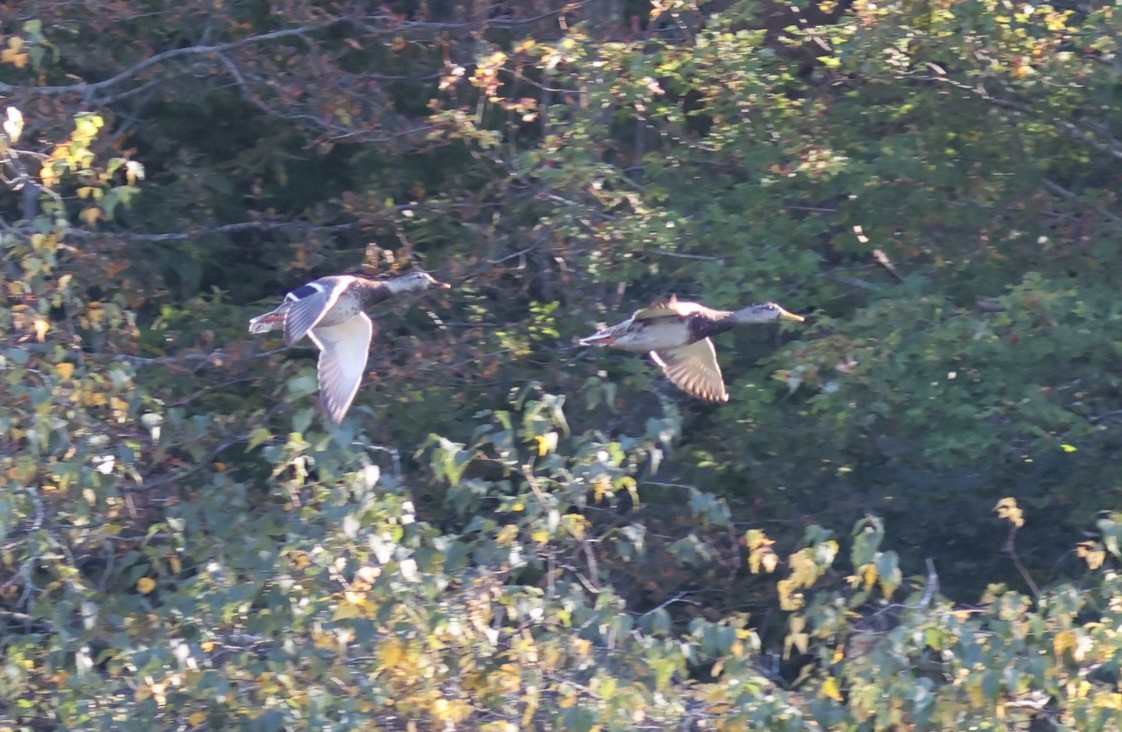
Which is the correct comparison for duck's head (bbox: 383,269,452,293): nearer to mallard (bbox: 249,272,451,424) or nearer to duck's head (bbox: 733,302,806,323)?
mallard (bbox: 249,272,451,424)

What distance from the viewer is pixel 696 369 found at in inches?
294

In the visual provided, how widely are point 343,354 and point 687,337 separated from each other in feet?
4.84

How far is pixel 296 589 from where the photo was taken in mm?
5367

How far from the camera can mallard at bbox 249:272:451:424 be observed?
6.70m

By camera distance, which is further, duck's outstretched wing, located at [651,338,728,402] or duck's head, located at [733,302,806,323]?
duck's outstretched wing, located at [651,338,728,402]

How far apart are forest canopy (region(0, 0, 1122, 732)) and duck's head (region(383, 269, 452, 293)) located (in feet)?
0.89

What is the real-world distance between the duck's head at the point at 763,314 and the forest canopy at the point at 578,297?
7.6 inches

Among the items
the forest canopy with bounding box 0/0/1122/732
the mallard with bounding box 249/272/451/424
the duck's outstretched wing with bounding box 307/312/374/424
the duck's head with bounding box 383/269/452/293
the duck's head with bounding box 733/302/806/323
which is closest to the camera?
the forest canopy with bounding box 0/0/1122/732

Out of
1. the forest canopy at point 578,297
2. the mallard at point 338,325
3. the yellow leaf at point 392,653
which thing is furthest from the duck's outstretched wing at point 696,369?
the yellow leaf at point 392,653

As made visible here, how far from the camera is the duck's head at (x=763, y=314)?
7145 mm

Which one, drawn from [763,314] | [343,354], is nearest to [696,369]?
[763,314]

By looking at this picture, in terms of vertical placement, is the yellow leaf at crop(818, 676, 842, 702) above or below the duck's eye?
below

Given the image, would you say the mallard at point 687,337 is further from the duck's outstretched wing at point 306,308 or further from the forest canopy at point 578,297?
the duck's outstretched wing at point 306,308

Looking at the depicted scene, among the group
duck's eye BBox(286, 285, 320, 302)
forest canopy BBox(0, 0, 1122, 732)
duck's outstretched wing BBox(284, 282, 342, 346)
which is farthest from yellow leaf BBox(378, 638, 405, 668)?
duck's eye BBox(286, 285, 320, 302)
